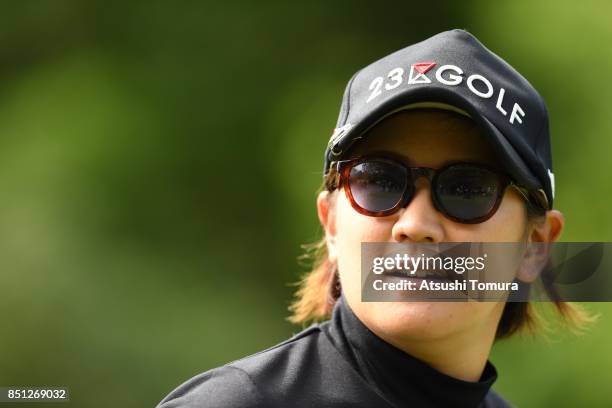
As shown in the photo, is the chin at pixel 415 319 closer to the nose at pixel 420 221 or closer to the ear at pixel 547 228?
the nose at pixel 420 221

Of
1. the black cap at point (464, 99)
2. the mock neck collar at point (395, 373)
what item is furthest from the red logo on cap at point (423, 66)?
the mock neck collar at point (395, 373)

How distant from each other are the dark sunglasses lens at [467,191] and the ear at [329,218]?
33 cm

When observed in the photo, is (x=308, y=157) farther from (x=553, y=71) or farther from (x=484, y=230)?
(x=484, y=230)

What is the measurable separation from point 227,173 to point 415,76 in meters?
3.90

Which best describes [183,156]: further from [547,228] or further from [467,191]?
→ [467,191]

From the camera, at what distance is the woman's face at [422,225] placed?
6.37ft

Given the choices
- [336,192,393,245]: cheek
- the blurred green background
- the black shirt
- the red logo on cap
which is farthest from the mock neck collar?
the blurred green background

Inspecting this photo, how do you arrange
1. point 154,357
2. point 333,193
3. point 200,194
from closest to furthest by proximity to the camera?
1. point 333,193
2. point 154,357
3. point 200,194

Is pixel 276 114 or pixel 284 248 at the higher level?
pixel 276 114

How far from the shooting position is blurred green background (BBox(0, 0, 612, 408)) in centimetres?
527

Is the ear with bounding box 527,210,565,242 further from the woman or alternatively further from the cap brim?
the cap brim

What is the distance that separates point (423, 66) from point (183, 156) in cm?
381

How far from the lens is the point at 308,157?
222 inches

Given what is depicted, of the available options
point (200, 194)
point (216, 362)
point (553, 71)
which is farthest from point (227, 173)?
point (553, 71)
